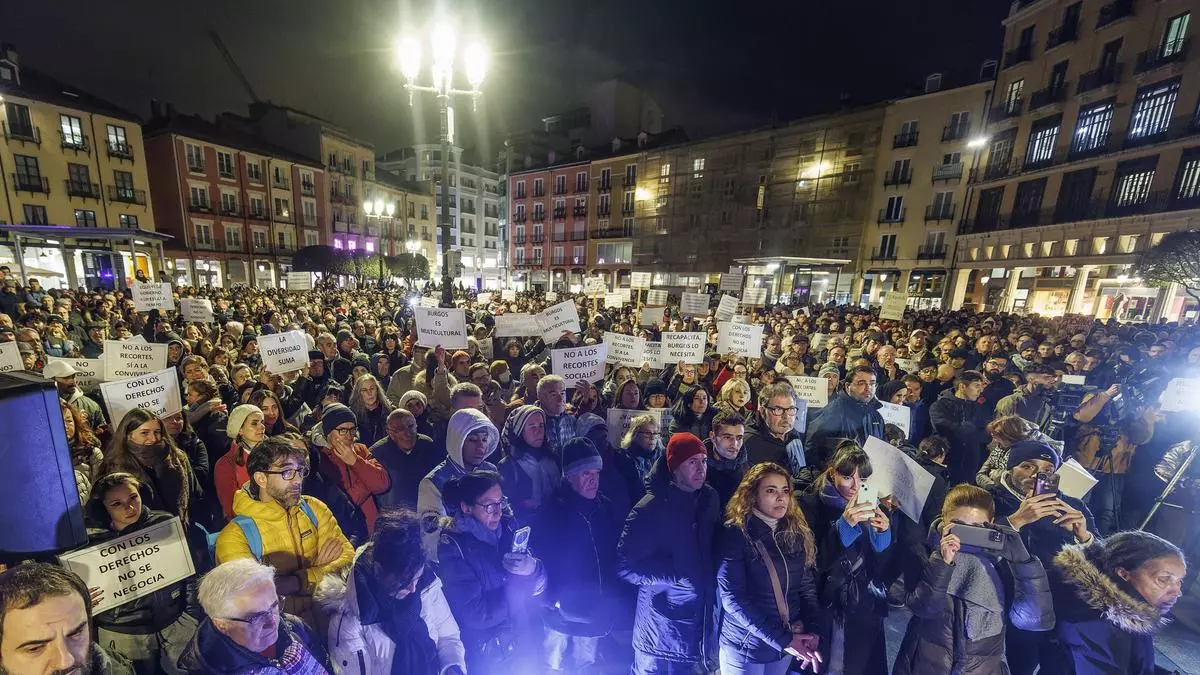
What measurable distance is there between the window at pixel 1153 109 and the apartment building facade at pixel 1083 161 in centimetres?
5

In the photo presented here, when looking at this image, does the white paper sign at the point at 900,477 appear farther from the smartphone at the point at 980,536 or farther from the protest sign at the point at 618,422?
the protest sign at the point at 618,422

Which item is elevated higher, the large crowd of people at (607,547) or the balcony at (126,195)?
the balcony at (126,195)

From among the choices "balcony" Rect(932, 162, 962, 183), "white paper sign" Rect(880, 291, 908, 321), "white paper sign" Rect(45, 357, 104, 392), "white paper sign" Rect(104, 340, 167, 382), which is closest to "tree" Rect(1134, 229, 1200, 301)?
"white paper sign" Rect(880, 291, 908, 321)

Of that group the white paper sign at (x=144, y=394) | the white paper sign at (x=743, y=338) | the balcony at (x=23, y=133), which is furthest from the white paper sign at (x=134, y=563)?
the balcony at (x=23, y=133)

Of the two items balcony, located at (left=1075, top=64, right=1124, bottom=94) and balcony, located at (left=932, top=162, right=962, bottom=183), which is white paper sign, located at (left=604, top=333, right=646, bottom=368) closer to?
balcony, located at (left=1075, top=64, right=1124, bottom=94)

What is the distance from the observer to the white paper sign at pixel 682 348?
6324 mm

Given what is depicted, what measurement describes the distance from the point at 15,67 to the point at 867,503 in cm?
4578

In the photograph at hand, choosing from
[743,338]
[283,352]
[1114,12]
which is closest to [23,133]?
[283,352]

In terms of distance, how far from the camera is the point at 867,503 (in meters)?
2.80

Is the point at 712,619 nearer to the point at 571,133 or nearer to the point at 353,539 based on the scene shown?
the point at 353,539

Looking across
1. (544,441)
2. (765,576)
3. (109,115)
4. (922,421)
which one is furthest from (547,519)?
(109,115)

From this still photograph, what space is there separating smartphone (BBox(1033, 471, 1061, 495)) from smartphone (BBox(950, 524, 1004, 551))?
0.49 m

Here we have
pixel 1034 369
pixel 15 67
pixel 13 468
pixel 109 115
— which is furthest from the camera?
pixel 109 115

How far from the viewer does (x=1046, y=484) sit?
2691 mm
